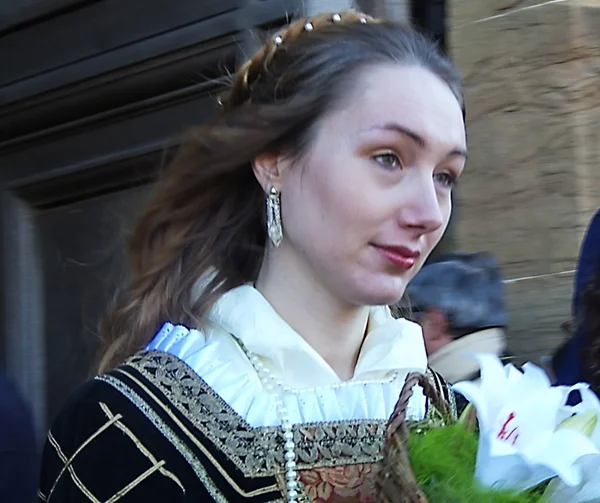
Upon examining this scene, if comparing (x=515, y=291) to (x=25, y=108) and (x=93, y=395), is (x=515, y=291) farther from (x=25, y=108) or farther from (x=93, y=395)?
(x=25, y=108)

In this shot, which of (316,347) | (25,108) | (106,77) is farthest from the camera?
(25,108)

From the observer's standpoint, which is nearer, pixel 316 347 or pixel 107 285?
pixel 316 347

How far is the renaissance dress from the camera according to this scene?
5.05ft

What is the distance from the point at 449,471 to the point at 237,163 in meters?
0.62

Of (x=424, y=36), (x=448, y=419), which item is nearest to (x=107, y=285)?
(x=424, y=36)

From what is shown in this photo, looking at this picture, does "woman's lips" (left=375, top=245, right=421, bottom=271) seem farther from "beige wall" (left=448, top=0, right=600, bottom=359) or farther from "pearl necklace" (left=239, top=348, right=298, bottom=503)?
"beige wall" (left=448, top=0, right=600, bottom=359)

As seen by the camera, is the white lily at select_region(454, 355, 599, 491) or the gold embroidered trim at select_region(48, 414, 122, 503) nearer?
the white lily at select_region(454, 355, 599, 491)

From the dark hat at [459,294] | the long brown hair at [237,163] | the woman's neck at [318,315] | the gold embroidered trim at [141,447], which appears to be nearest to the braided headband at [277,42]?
the long brown hair at [237,163]

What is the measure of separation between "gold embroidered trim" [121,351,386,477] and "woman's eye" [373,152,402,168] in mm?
340

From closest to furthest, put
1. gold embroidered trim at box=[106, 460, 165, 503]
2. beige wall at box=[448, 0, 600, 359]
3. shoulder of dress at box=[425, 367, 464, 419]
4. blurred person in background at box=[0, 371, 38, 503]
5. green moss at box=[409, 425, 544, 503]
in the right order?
green moss at box=[409, 425, 544, 503] → gold embroidered trim at box=[106, 460, 165, 503] → shoulder of dress at box=[425, 367, 464, 419] → blurred person in background at box=[0, 371, 38, 503] → beige wall at box=[448, 0, 600, 359]

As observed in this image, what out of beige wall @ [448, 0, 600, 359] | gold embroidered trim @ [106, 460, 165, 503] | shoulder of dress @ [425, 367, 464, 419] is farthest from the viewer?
beige wall @ [448, 0, 600, 359]

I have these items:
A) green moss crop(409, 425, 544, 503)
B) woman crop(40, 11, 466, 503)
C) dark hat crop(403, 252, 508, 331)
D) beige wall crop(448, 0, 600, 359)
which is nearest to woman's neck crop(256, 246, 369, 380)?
woman crop(40, 11, 466, 503)

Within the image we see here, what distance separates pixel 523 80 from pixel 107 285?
4.05 ft

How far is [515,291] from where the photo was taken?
257 centimetres
